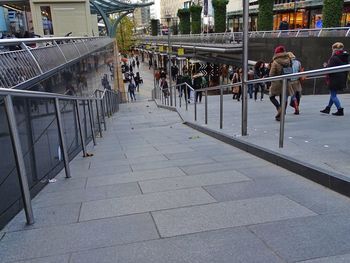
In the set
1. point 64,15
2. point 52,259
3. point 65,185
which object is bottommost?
point 65,185

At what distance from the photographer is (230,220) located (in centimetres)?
287

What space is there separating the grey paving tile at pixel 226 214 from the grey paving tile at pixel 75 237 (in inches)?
5.7

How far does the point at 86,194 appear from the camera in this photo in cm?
390

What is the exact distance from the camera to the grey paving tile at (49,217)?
3.05 m

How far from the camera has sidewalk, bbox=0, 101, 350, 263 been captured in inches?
94.9

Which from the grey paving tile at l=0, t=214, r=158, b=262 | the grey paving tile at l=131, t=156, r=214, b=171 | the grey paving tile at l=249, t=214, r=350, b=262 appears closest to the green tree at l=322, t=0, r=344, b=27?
the grey paving tile at l=131, t=156, r=214, b=171

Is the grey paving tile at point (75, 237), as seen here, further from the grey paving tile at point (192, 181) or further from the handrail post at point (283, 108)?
the handrail post at point (283, 108)

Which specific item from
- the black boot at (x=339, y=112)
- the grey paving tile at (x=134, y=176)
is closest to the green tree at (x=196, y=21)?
the black boot at (x=339, y=112)

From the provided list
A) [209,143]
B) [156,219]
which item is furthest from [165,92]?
[156,219]

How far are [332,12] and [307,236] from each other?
2224 centimetres

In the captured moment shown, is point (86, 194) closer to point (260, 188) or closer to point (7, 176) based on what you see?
point (7, 176)

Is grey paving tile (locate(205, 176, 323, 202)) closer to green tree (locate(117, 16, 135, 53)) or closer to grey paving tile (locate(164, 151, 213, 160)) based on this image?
grey paving tile (locate(164, 151, 213, 160))

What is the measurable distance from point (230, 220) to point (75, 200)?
1.58 m

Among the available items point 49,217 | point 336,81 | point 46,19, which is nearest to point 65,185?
point 49,217
